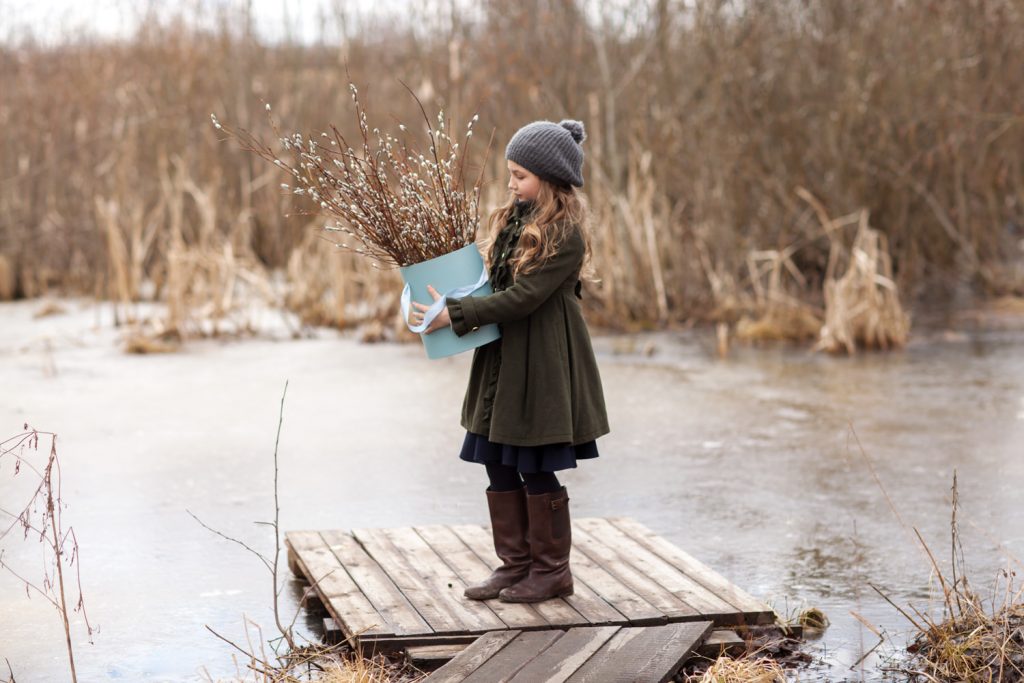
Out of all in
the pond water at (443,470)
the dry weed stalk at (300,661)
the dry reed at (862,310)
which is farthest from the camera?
the dry reed at (862,310)

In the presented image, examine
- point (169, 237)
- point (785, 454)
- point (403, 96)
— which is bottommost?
point (785, 454)

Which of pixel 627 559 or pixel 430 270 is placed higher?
pixel 430 270

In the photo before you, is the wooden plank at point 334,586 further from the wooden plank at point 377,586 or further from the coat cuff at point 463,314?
the coat cuff at point 463,314

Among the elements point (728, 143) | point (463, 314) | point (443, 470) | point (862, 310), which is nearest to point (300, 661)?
point (463, 314)

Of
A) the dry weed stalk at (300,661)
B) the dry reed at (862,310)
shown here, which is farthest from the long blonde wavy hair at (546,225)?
the dry reed at (862,310)

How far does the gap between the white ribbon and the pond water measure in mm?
1074

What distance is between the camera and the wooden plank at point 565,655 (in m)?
3.55

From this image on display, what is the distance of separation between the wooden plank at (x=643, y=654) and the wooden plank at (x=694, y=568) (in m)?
0.22

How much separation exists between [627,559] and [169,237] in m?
11.1

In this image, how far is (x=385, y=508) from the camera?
231 inches

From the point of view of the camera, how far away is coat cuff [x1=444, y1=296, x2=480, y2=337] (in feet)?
12.7

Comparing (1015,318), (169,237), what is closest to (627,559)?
(1015,318)

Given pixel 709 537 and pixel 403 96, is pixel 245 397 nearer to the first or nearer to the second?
pixel 709 537

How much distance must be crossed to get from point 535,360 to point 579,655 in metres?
0.85
